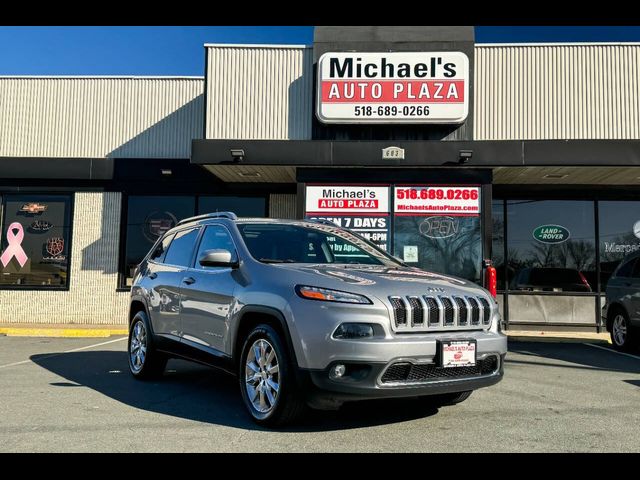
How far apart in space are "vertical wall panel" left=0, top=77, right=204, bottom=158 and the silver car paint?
9655 millimetres

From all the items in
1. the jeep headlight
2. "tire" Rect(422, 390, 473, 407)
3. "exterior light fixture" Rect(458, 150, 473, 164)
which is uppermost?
"exterior light fixture" Rect(458, 150, 473, 164)

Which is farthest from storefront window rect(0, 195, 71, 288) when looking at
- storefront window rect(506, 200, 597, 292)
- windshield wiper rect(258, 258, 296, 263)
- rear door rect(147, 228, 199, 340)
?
storefront window rect(506, 200, 597, 292)

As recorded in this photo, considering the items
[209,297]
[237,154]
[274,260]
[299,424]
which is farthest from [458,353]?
[237,154]

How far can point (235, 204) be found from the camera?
14.1 metres

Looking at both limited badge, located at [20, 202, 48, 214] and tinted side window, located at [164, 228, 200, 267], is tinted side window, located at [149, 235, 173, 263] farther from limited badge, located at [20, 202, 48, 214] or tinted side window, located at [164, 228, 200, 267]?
limited badge, located at [20, 202, 48, 214]

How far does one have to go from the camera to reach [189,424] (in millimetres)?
4363

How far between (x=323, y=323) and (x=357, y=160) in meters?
7.95

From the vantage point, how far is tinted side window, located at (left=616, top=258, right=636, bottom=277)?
9595mm

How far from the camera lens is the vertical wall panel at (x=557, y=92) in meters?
11.8

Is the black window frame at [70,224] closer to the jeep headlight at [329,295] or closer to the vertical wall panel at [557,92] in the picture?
the vertical wall panel at [557,92]

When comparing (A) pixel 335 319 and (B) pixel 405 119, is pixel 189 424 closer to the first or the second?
(A) pixel 335 319

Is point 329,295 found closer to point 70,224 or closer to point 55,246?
point 70,224

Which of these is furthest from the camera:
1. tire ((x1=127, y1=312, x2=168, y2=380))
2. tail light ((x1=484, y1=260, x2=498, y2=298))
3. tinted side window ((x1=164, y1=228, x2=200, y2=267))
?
tail light ((x1=484, y1=260, x2=498, y2=298))
